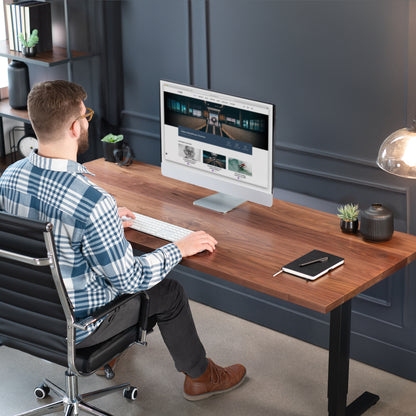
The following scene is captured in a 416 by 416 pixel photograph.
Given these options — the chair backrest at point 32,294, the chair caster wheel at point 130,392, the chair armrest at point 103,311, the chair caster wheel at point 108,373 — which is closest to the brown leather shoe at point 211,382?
the chair caster wheel at point 130,392

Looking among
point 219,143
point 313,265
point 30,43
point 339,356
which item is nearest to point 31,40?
point 30,43

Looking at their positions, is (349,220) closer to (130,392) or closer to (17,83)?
(130,392)

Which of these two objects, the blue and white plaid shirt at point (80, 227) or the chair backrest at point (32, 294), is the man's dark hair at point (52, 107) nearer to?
the blue and white plaid shirt at point (80, 227)

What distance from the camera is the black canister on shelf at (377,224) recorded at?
116 inches

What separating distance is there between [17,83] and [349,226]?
2.24m

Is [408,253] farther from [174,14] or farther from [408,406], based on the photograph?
[174,14]

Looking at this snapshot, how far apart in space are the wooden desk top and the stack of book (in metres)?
1.01

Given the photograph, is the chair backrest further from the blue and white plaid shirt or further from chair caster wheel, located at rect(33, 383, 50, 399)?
chair caster wheel, located at rect(33, 383, 50, 399)

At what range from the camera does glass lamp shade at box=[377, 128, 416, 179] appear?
9.11ft

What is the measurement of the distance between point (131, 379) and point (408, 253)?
1.37 meters

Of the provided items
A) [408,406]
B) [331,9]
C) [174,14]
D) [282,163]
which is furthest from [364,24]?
[408,406]

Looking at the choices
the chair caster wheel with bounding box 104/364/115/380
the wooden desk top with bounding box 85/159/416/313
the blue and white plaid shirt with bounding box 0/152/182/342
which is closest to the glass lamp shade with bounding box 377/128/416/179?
the wooden desk top with bounding box 85/159/416/313

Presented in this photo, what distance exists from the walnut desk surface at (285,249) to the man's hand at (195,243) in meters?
0.03

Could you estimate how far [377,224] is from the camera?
9.70 feet
